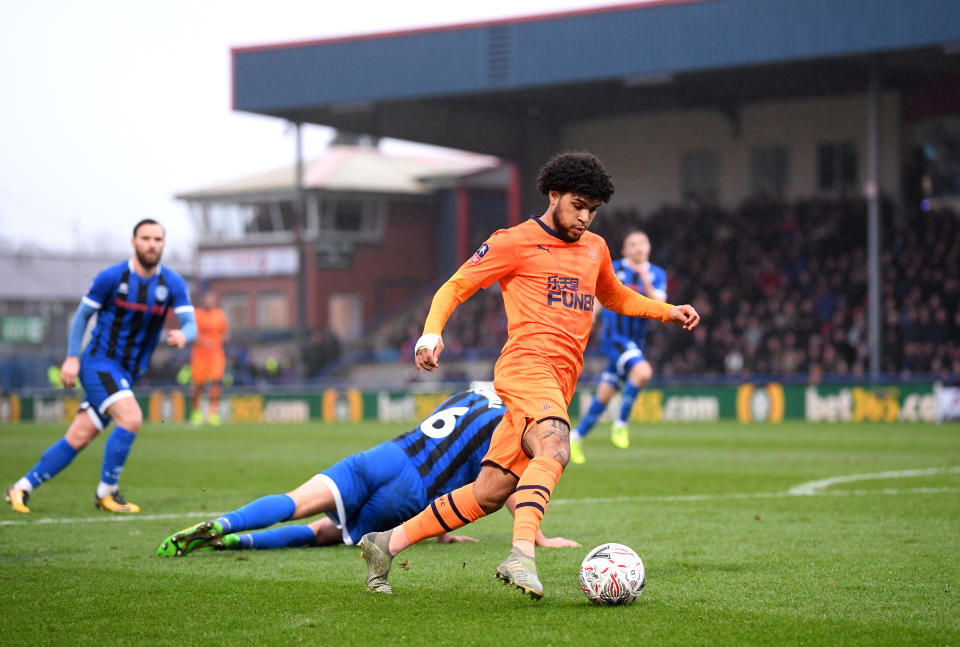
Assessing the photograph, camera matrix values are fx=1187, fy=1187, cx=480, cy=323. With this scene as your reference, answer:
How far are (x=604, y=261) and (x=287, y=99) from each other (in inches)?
1129

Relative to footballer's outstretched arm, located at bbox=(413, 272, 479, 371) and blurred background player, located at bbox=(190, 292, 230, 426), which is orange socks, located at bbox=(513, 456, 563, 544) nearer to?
footballer's outstretched arm, located at bbox=(413, 272, 479, 371)

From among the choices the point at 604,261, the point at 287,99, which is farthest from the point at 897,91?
the point at 604,261

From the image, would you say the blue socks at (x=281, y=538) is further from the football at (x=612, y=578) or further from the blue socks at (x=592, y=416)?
the blue socks at (x=592, y=416)

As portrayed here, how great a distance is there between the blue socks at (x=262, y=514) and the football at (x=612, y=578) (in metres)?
1.74

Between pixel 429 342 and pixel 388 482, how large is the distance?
1.34 metres

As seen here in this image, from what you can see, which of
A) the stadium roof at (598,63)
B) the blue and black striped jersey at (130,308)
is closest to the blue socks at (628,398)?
the blue and black striped jersey at (130,308)

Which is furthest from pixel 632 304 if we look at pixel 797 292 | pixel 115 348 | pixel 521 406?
pixel 797 292

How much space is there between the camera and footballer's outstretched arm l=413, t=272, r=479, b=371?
16.8ft

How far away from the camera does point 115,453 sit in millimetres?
9047

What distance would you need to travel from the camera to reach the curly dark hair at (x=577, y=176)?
5.47 meters

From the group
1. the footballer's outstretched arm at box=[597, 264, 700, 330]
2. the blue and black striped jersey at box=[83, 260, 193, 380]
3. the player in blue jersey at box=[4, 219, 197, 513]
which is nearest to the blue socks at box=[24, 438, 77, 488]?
the player in blue jersey at box=[4, 219, 197, 513]

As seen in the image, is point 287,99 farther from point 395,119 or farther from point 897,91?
point 897,91

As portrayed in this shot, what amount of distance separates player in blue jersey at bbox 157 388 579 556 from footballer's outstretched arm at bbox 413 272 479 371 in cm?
107

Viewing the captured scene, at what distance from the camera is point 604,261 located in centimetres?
588
